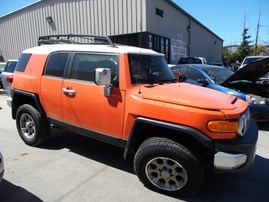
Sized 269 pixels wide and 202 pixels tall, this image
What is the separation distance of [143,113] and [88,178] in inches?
50.9

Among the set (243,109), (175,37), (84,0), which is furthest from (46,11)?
(243,109)

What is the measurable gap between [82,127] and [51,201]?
1.25 m

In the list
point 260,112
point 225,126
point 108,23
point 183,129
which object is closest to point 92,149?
point 183,129

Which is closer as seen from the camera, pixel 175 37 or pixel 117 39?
pixel 117 39

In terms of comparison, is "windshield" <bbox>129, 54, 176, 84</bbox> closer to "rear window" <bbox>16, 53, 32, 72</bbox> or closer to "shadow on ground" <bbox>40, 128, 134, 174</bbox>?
"shadow on ground" <bbox>40, 128, 134, 174</bbox>

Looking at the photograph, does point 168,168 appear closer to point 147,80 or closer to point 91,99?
point 147,80

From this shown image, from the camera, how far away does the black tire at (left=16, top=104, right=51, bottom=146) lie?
464cm

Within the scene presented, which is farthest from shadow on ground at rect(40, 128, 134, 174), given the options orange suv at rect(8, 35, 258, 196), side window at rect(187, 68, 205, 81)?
side window at rect(187, 68, 205, 81)

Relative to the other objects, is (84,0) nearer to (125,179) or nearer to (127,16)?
(127,16)

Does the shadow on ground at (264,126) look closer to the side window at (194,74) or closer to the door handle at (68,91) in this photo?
the side window at (194,74)

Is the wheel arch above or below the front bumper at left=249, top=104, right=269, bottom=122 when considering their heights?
above

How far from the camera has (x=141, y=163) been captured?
330 centimetres

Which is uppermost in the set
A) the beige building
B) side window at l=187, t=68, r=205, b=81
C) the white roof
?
the beige building

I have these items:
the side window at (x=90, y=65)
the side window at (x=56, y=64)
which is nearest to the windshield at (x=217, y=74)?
the side window at (x=90, y=65)
